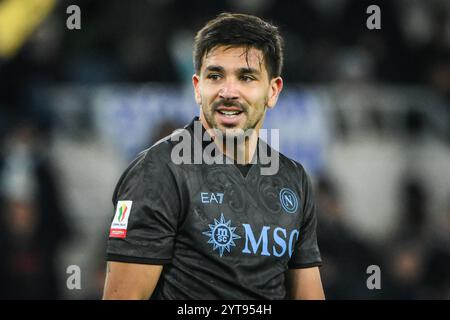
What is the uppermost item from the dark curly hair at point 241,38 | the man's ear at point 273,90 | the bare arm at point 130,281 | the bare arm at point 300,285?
the dark curly hair at point 241,38

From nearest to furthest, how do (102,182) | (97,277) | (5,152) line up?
(97,277)
(5,152)
(102,182)

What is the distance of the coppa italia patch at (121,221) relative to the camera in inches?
138

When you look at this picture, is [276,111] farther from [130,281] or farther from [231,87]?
[130,281]

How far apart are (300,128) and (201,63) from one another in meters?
5.50

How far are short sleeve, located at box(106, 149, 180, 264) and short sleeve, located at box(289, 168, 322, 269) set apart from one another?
0.65 meters

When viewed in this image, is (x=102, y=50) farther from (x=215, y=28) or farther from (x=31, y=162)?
(x=215, y=28)

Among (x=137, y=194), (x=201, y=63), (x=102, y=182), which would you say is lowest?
(x=102, y=182)

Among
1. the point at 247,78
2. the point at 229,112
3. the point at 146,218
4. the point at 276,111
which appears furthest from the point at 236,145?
the point at 276,111

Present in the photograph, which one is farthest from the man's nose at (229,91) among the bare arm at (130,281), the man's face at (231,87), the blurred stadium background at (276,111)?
the blurred stadium background at (276,111)

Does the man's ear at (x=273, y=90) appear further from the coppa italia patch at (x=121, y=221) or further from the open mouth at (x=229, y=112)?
the coppa italia patch at (x=121, y=221)

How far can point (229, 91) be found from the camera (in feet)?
12.2

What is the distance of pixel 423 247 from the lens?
8477 mm
